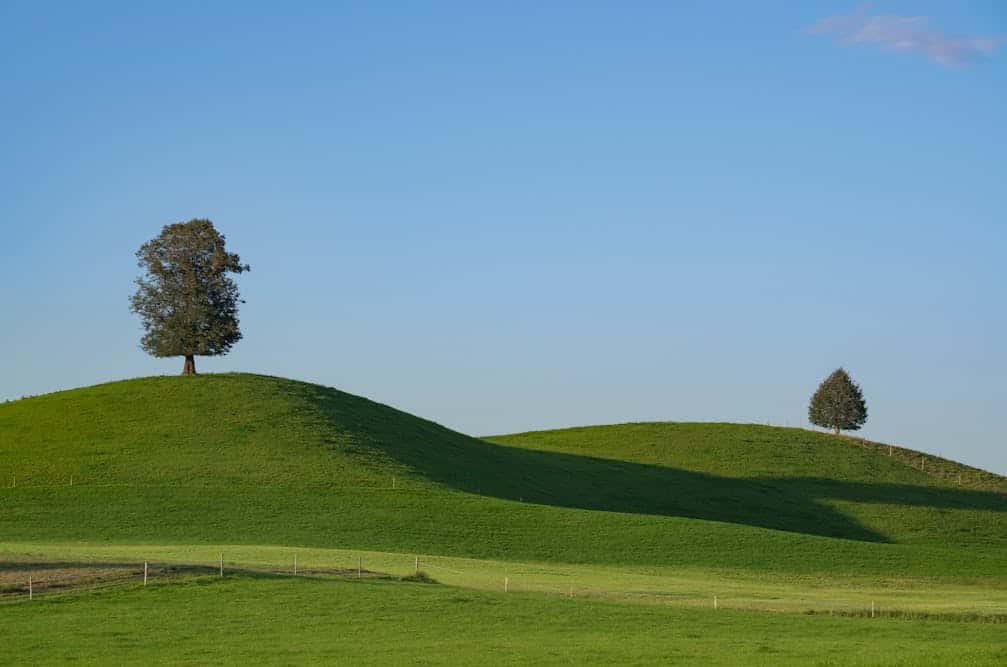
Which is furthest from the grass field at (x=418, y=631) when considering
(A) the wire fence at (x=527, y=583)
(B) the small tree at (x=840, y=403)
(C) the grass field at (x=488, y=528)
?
(B) the small tree at (x=840, y=403)

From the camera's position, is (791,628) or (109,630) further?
(791,628)

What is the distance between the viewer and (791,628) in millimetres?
37562

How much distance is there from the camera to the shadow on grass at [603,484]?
85000 millimetres

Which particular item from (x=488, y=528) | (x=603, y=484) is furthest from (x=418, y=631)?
(x=603, y=484)

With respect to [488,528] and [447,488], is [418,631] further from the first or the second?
[447,488]

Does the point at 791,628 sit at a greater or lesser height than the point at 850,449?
lesser

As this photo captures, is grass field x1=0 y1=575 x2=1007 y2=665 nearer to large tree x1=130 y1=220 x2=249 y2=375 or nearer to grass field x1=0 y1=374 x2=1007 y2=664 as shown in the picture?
grass field x1=0 y1=374 x2=1007 y2=664

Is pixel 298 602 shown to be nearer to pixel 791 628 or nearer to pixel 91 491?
pixel 791 628

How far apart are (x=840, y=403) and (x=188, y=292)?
204ft

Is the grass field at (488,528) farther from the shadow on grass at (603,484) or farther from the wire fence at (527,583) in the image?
the shadow on grass at (603,484)

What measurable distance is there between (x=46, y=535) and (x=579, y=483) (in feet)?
127

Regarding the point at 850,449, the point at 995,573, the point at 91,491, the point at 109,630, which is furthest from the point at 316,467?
the point at 850,449

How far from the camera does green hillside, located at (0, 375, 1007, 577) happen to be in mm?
65938

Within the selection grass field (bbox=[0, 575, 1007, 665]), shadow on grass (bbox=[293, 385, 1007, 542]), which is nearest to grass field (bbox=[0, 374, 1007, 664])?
grass field (bbox=[0, 575, 1007, 665])
